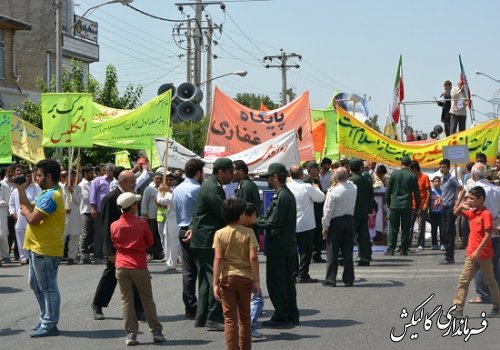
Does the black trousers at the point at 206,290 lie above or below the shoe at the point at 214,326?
above

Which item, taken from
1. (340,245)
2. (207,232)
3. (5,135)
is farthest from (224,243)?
(5,135)

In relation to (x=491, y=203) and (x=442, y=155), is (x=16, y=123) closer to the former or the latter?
(x=442, y=155)

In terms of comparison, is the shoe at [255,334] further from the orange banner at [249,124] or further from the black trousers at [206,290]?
the orange banner at [249,124]

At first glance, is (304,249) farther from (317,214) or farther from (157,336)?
(157,336)

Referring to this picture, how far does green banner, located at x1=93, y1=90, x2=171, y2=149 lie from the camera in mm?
18969

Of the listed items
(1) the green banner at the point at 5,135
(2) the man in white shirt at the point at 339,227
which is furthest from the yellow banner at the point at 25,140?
(2) the man in white shirt at the point at 339,227

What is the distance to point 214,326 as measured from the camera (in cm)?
1059

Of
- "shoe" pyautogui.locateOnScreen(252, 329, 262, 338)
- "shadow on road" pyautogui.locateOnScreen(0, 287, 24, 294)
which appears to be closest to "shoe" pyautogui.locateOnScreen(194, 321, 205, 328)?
"shoe" pyautogui.locateOnScreen(252, 329, 262, 338)

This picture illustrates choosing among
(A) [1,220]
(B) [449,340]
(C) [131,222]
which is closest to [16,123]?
(A) [1,220]

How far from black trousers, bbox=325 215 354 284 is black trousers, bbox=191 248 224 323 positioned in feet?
11.6

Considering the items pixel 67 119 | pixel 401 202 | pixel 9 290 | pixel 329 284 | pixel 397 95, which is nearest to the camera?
pixel 329 284

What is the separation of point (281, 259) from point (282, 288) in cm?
33

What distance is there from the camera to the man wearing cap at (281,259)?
10.8m

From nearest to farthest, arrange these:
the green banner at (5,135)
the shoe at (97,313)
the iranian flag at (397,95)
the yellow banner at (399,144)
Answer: the shoe at (97,313), the green banner at (5,135), the yellow banner at (399,144), the iranian flag at (397,95)
